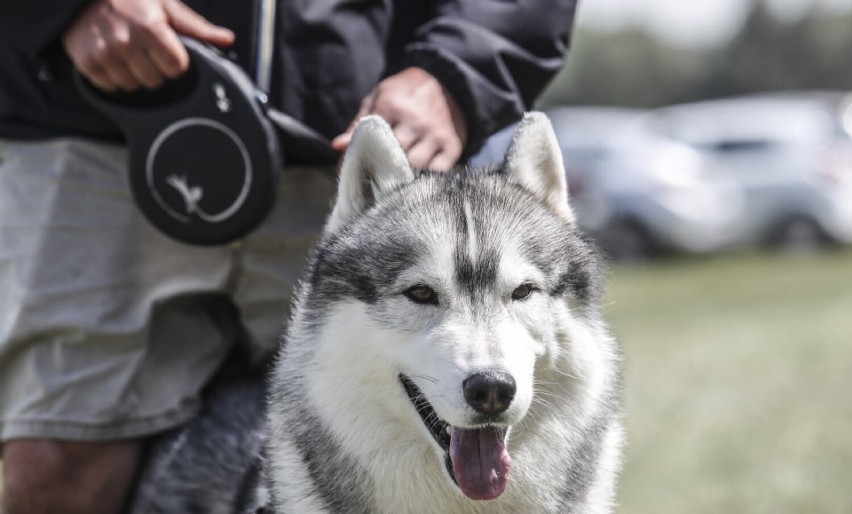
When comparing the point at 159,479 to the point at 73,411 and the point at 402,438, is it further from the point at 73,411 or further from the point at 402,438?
the point at 402,438

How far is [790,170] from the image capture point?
17938mm

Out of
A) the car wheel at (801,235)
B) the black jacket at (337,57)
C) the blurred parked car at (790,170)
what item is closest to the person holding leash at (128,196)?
the black jacket at (337,57)

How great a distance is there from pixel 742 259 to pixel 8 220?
1564 cm

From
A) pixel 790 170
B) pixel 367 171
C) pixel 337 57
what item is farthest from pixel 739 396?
pixel 790 170

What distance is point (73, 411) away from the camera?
3232 mm

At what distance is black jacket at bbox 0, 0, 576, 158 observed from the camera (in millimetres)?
3094

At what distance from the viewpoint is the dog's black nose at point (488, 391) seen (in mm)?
2463

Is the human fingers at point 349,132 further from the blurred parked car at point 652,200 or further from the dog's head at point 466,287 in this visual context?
the blurred parked car at point 652,200

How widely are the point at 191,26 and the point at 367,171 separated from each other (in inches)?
24.6

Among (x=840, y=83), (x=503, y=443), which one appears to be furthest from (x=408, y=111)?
(x=840, y=83)

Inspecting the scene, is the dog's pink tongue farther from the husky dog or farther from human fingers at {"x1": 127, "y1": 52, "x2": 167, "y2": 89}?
human fingers at {"x1": 127, "y1": 52, "x2": 167, "y2": 89}

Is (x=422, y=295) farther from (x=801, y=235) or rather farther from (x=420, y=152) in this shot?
(x=801, y=235)

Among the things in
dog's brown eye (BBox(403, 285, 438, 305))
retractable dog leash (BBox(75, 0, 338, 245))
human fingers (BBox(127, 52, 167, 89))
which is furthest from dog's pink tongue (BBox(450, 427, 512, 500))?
human fingers (BBox(127, 52, 167, 89))

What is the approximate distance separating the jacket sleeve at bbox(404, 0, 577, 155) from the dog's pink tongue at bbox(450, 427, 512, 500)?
0.90m
